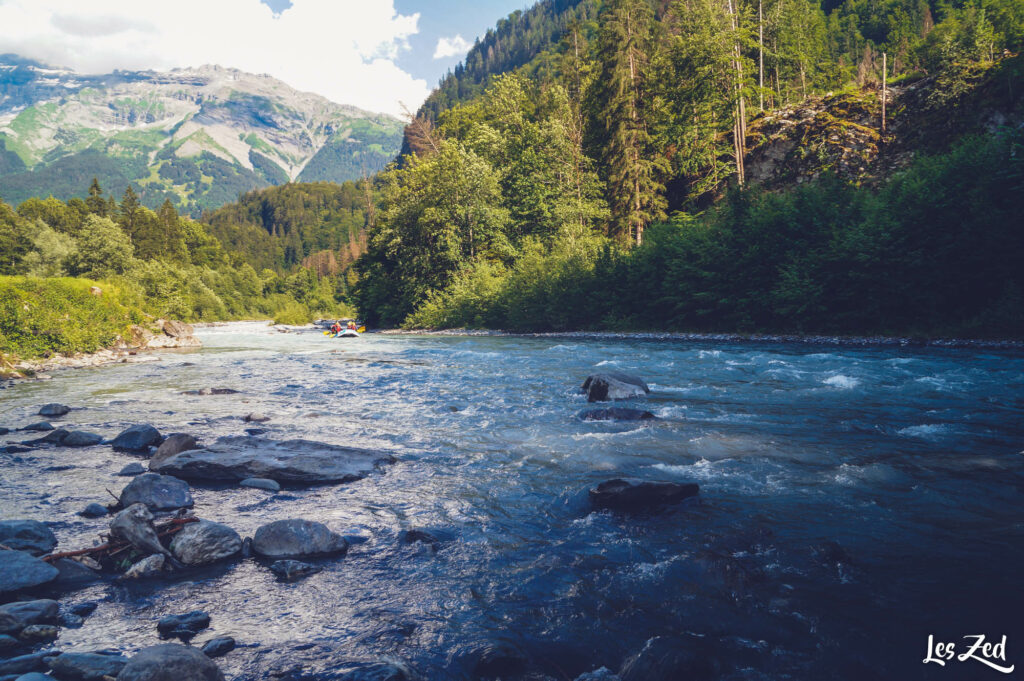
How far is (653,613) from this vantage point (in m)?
4.26

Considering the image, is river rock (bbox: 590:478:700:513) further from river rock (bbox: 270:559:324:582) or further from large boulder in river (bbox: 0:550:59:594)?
large boulder in river (bbox: 0:550:59:594)

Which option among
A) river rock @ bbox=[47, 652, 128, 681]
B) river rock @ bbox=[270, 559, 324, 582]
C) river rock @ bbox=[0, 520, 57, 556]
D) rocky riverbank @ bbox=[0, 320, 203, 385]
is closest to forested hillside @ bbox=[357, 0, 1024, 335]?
rocky riverbank @ bbox=[0, 320, 203, 385]

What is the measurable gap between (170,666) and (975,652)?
5.42 metres

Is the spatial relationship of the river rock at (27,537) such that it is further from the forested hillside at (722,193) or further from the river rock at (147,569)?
the forested hillside at (722,193)

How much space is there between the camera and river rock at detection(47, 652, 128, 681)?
3260 millimetres

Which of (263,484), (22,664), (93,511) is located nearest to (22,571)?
(22,664)

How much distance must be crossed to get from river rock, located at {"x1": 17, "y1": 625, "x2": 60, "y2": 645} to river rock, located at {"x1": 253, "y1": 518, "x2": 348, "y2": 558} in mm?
1711

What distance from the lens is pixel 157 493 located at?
668cm

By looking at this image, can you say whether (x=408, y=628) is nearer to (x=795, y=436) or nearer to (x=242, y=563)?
(x=242, y=563)

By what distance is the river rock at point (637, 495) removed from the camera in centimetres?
645

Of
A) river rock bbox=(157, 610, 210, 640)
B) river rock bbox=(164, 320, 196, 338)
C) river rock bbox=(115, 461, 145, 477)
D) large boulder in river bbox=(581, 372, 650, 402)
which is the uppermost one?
river rock bbox=(164, 320, 196, 338)

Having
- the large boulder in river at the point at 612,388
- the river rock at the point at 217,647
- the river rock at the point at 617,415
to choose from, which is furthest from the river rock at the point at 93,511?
the large boulder in river at the point at 612,388

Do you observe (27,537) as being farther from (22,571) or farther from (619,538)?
(619,538)

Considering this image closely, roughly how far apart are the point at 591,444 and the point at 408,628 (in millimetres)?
5613
